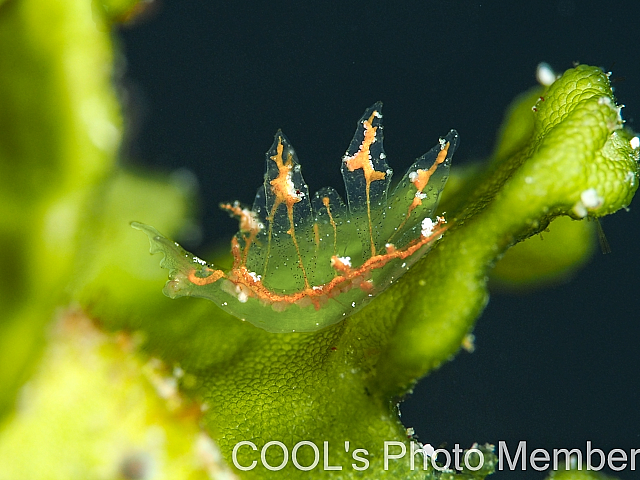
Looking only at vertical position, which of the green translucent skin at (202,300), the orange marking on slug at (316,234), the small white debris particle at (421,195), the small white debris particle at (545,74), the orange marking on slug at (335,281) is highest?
the small white debris particle at (545,74)

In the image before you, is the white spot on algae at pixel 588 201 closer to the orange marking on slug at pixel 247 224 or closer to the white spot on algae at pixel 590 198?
the white spot on algae at pixel 590 198

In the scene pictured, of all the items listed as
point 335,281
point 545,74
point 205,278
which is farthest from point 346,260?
point 545,74

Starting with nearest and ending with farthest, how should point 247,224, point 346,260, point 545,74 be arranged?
1. point 346,260
2. point 247,224
3. point 545,74

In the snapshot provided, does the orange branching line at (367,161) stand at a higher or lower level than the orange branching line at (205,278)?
higher

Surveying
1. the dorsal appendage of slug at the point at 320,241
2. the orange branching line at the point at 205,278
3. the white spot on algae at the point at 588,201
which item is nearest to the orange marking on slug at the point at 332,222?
the dorsal appendage of slug at the point at 320,241

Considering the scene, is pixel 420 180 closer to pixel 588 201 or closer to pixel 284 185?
pixel 284 185

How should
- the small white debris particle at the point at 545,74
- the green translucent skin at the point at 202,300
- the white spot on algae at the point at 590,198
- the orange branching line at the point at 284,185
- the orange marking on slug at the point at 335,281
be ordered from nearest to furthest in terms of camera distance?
the green translucent skin at the point at 202,300
the white spot on algae at the point at 590,198
the orange marking on slug at the point at 335,281
the orange branching line at the point at 284,185
the small white debris particle at the point at 545,74

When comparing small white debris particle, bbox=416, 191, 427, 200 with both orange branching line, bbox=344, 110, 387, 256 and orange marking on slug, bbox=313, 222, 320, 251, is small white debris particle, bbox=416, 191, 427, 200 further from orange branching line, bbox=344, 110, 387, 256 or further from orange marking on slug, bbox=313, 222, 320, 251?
orange marking on slug, bbox=313, 222, 320, 251

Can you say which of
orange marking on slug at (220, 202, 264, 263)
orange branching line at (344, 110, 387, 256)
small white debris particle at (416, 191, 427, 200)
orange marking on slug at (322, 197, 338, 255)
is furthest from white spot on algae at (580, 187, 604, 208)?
orange marking on slug at (220, 202, 264, 263)
